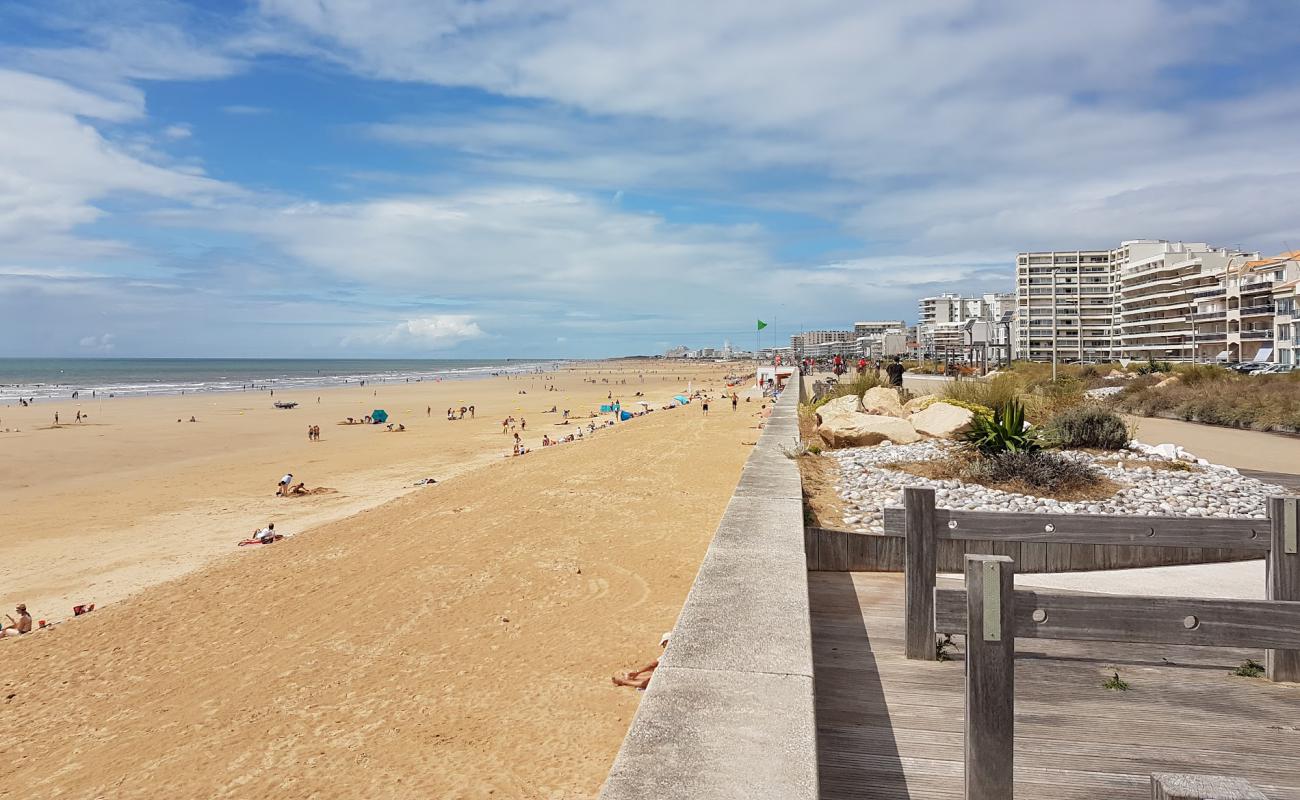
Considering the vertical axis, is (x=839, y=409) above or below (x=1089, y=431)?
above

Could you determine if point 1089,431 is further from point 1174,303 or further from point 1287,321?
point 1174,303

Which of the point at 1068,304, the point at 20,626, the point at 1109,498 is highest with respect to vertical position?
the point at 1068,304

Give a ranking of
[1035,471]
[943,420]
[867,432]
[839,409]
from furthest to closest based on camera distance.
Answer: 1. [839,409]
2. [867,432]
3. [943,420]
4. [1035,471]

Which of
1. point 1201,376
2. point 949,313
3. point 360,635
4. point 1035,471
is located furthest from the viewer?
point 949,313

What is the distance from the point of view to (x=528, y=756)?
423 centimetres

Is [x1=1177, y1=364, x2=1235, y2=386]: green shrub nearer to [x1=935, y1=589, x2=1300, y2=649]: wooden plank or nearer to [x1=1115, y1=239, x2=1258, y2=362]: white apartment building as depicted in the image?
[x1=935, y1=589, x2=1300, y2=649]: wooden plank

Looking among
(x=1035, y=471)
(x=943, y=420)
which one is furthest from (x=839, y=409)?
(x=1035, y=471)

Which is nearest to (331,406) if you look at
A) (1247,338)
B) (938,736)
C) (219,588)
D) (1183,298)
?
(219,588)

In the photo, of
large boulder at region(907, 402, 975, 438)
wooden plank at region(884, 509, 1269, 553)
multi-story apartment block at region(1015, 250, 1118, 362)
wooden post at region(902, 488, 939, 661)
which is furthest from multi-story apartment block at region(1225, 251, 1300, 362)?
wooden post at region(902, 488, 939, 661)

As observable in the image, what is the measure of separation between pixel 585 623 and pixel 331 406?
144 ft

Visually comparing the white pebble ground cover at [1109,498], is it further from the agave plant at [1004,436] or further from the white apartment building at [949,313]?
the white apartment building at [949,313]

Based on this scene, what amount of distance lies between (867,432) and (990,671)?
34.7ft

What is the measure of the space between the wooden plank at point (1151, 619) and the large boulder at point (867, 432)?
32.9 ft

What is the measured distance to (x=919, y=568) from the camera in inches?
152
